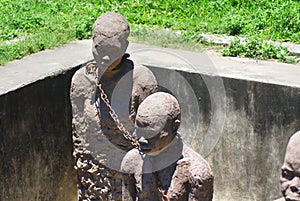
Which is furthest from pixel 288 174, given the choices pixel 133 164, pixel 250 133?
pixel 250 133

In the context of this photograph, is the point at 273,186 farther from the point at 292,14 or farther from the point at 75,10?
the point at 75,10

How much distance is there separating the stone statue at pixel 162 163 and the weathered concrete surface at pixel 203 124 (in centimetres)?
177

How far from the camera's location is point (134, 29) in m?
8.45

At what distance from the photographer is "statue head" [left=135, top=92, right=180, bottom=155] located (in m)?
4.40

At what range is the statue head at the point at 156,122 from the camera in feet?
14.4

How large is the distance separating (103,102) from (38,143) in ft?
3.25

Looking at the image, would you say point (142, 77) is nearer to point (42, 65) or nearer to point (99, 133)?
point (99, 133)

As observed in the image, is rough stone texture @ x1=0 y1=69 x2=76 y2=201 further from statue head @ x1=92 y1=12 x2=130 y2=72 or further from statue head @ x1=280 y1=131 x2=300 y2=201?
statue head @ x1=280 y1=131 x2=300 y2=201

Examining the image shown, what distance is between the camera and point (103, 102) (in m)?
5.93

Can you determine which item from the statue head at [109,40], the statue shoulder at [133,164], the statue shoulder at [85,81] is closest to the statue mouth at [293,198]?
the statue shoulder at [133,164]

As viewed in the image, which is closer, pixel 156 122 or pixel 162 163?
pixel 156 122

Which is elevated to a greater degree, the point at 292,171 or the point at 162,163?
the point at 292,171

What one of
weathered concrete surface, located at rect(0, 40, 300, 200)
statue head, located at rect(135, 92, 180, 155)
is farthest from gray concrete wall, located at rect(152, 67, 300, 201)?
statue head, located at rect(135, 92, 180, 155)

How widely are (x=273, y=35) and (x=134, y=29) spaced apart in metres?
1.56
